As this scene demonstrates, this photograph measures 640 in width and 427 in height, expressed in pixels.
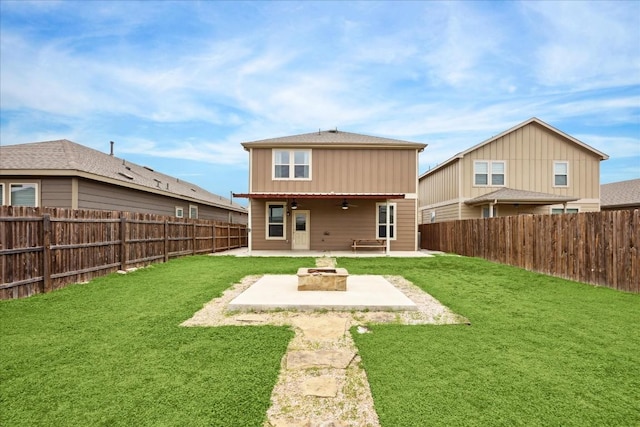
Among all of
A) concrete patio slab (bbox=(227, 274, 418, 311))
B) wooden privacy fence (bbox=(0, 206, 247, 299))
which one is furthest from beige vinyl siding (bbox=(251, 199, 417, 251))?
concrete patio slab (bbox=(227, 274, 418, 311))

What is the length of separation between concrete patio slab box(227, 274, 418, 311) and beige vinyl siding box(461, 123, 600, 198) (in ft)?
45.2

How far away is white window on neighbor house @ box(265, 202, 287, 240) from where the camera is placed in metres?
16.8

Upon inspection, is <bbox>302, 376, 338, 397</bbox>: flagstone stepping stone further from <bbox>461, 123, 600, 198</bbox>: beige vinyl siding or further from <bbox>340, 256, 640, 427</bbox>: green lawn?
<bbox>461, 123, 600, 198</bbox>: beige vinyl siding

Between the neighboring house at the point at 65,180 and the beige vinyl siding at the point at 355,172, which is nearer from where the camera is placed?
the neighboring house at the point at 65,180

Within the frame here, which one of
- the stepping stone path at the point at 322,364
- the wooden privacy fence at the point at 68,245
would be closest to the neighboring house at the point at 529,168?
the stepping stone path at the point at 322,364

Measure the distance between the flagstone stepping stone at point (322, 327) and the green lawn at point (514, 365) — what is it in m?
0.43

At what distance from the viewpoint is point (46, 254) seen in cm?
693

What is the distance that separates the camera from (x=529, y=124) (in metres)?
18.3

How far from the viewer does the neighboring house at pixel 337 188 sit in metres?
16.7

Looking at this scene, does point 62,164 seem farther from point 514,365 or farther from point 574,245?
point 574,245

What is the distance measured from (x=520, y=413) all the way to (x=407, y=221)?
14508 mm

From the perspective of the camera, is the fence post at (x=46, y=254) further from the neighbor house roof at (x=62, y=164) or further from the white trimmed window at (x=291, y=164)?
the white trimmed window at (x=291, y=164)

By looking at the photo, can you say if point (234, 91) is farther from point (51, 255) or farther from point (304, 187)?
point (51, 255)

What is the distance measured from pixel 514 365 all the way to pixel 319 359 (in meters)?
2.00
